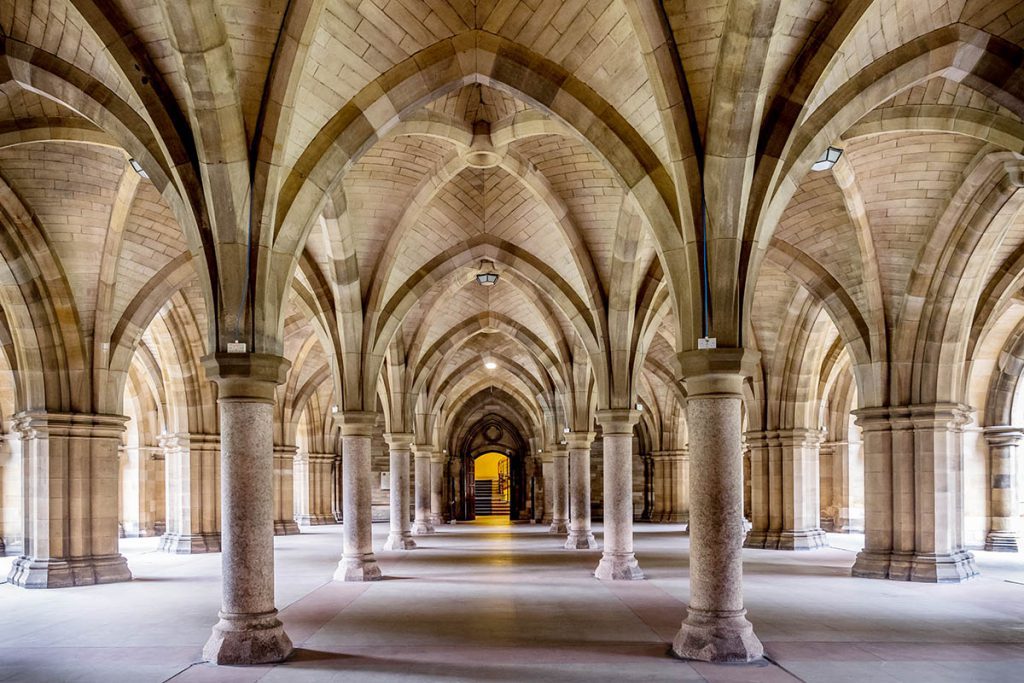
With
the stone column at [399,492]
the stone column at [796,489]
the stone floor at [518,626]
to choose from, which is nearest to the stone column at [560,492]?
the stone column at [399,492]

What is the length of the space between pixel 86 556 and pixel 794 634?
10401 millimetres

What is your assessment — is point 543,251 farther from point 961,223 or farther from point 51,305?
point 51,305

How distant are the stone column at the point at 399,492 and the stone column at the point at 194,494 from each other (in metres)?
3.80

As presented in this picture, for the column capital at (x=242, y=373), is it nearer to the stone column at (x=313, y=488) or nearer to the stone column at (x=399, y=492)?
the stone column at (x=399, y=492)

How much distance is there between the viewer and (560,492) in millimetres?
27609

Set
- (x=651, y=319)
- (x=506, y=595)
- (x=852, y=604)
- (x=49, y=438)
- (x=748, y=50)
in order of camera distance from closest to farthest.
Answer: (x=748, y=50) → (x=852, y=604) → (x=506, y=595) → (x=49, y=438) → (x=651, y=319)

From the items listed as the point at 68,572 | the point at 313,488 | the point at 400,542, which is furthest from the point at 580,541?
the point at 313,488

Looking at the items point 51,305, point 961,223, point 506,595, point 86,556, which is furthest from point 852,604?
point 51,305

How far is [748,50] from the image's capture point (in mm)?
7781

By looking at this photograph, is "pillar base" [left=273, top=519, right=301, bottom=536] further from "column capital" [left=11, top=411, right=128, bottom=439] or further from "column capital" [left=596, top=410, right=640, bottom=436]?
"column capital" [left=596, top=410, right=640, bottom=436]

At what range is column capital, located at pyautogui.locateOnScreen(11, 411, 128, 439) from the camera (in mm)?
13367

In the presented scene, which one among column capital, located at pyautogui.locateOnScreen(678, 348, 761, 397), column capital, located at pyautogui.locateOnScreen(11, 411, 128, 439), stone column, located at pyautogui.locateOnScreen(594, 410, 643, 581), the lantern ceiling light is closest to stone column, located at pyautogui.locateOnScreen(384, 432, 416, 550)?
the lantern ceiling light

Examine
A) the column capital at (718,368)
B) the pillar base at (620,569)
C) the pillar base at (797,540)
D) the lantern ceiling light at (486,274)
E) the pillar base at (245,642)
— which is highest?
the lantern ceiling light at (486,274)

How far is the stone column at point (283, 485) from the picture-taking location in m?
26.1
